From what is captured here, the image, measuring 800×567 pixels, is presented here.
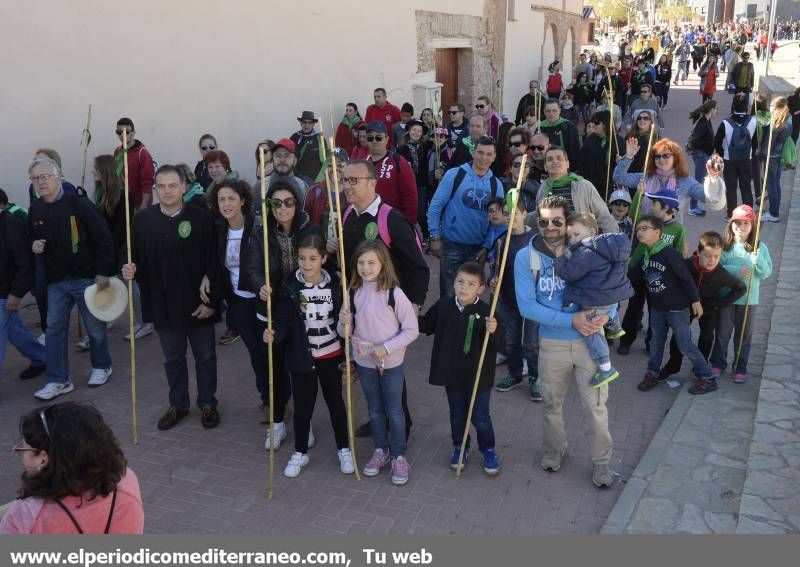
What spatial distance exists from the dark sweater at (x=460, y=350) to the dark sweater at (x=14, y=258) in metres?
3.28

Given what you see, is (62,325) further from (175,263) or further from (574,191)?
(574,191)

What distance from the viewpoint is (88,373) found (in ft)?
21.0

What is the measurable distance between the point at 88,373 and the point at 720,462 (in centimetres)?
498

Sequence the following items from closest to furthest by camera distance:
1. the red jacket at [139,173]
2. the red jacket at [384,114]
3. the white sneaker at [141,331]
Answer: the white sneaker at [141,331], the red jacket at [139,173], the red jacket at [384,114]

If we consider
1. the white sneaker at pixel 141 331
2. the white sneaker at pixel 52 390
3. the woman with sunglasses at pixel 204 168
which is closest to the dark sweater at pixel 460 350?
the white sneaker at pixel 52 390

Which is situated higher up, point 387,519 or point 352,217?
point 352,217

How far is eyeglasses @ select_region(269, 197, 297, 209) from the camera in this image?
4621 mm

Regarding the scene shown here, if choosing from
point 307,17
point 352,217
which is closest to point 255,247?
point 352,217

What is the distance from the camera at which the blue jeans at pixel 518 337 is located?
5.68m

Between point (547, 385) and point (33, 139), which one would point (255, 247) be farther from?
point (33, 139)

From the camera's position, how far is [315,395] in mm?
4672

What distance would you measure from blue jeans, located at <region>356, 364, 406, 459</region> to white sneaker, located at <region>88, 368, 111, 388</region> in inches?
106

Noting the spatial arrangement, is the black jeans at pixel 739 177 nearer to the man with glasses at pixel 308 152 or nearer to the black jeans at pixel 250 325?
the man with glasses at pixel 308 152

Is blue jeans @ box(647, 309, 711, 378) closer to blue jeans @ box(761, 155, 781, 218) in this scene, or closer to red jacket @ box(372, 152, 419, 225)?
red jacket @ box(372, 152, 419, 225)
